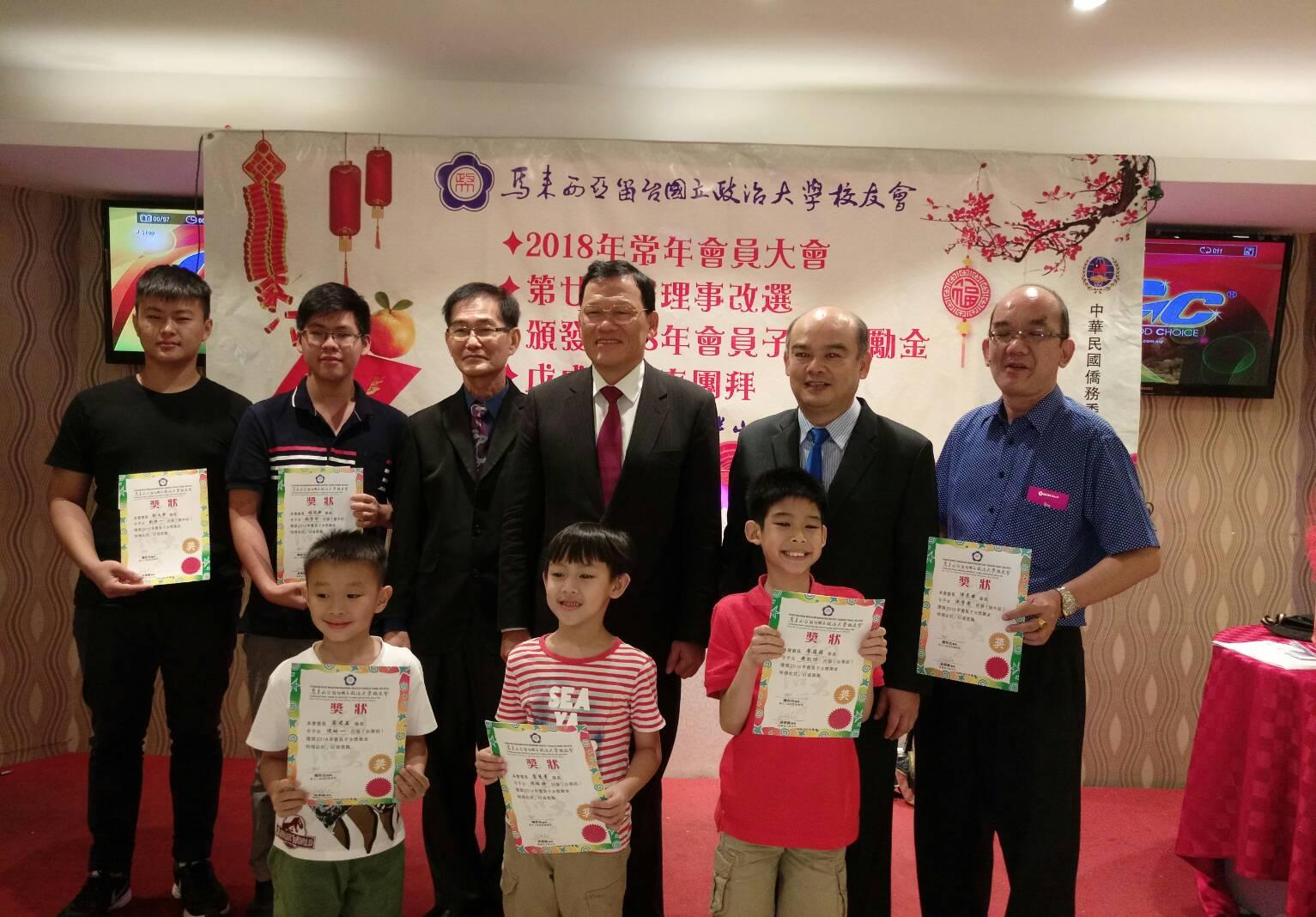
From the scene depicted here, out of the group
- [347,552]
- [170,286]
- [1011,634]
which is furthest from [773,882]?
[170,286]

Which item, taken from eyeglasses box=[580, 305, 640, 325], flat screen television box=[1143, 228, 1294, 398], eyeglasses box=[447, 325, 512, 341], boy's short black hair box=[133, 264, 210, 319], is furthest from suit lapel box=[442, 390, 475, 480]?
flat screen television box=[1143, 228, 1294, 398]

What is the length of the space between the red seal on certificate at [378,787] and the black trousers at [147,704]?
0.99m

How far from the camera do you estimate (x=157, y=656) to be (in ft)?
9.08

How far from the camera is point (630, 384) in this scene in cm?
249

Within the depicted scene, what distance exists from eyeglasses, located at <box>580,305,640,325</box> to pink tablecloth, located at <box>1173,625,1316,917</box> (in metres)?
2.19

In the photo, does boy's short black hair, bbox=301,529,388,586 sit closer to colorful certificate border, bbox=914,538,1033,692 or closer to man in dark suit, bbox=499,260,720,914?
man in dark suit, bbox=499,260,720,914

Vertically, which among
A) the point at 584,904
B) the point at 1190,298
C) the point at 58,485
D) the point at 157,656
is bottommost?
the point at 584,904

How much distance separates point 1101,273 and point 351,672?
3.08 meters

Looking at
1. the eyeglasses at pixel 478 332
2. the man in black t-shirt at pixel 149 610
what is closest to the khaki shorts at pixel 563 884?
the man in black t-shirt at pixel 149 610

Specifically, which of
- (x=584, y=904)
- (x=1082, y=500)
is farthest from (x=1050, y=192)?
(x=584, y=904)

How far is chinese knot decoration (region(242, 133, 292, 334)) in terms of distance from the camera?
3559 mm

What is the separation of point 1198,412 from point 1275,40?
167 centimetres

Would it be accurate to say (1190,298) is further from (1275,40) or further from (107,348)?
(107,348)

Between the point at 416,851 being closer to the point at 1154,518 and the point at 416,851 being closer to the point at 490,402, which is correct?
the point at 490,402
